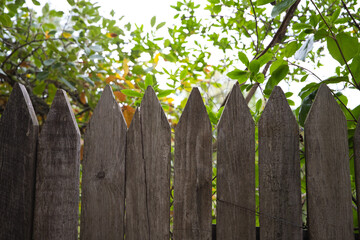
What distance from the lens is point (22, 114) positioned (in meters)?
1.04

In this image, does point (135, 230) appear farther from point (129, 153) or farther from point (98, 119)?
point (98, 119)

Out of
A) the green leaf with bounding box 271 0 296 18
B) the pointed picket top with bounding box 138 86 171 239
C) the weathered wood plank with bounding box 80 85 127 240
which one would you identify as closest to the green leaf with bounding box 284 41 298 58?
the green leaf with bounding box 271 0 296 18

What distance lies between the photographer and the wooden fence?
1001 mm

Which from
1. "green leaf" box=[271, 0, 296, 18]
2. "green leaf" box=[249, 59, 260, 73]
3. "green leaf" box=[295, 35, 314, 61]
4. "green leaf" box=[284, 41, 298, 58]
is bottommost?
"green leaf" box=[249, 59, 260, 73]

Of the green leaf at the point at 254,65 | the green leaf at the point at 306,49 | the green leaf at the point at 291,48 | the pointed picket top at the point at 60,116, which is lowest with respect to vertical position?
the pointed picket top at the point at 60,116

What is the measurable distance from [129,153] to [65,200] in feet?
0.87

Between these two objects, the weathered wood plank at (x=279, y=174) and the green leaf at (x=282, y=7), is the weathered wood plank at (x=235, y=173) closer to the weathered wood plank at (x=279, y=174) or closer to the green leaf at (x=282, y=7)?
the weathered wood plank at (x=279, y=174)

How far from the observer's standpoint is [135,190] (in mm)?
1023

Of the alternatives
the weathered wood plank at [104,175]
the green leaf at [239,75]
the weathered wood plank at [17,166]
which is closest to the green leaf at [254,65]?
the green leaf at [239,75]

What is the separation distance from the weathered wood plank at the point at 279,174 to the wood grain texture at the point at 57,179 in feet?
2.15

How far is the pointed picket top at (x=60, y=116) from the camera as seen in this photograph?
1.03 metres

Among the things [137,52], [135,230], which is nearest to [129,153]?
[135,230]

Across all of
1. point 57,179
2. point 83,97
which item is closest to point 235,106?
point 57,179

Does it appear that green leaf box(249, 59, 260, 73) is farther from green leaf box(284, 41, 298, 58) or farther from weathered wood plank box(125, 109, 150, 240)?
weathered wood plank box(125, 109, 150, 240)
